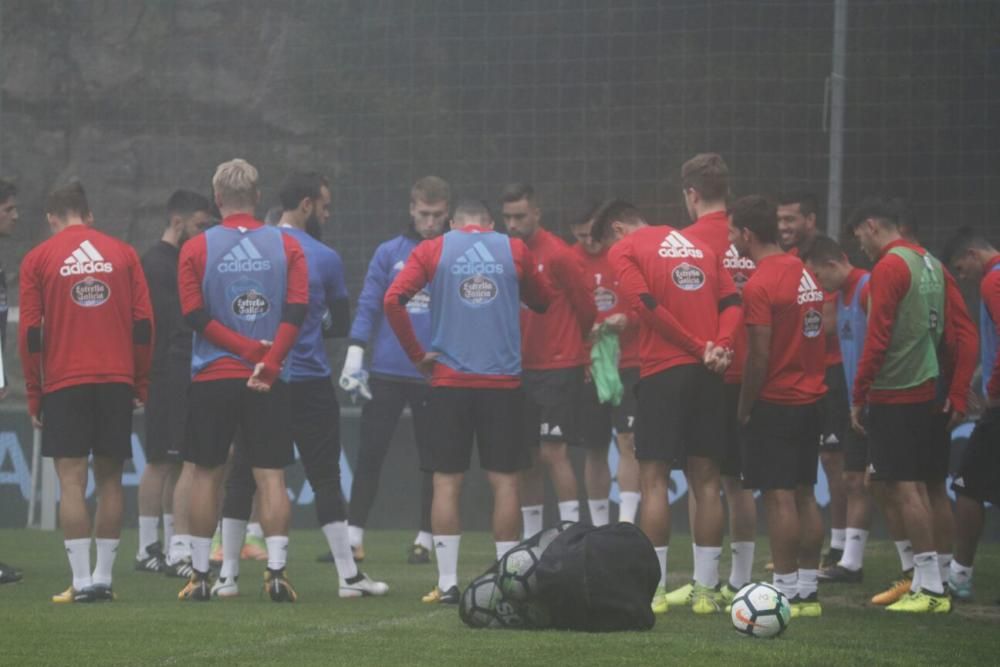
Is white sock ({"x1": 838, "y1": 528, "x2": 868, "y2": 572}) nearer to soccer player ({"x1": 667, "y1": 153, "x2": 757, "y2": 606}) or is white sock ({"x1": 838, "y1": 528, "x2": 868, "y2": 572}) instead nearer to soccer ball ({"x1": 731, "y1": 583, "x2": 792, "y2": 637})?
soccer player ({"x1": 667, "y1": 153, "x2": 757, "y2": 606})

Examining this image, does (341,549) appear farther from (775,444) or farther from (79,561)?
(775,444)

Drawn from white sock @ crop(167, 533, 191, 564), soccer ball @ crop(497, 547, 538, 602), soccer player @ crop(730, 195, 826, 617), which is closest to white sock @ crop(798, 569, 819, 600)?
soccer player @ crop(730, 195, 826, 617)

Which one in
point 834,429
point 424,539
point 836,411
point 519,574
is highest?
point 836,411

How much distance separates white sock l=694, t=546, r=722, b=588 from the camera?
833 centimetres

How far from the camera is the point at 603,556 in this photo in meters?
7.22

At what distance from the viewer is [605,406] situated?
1135 centimetres

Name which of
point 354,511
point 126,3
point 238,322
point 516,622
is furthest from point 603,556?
point 126,3

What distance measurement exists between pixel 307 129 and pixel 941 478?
6.41 meters

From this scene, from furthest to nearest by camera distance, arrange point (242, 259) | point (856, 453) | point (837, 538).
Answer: point (837, 538), point (856, 453), point (242, 259)

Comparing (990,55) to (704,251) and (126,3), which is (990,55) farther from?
(126,3)

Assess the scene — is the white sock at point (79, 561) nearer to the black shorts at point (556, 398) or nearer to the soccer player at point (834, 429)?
the black shorts at point (556, 398)

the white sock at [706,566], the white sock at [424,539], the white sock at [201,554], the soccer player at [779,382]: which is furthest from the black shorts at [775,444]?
the white sock at [424,539]

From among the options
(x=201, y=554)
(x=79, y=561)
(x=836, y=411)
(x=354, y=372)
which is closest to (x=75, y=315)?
(x=79, y=561)

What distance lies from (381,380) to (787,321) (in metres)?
3.56
